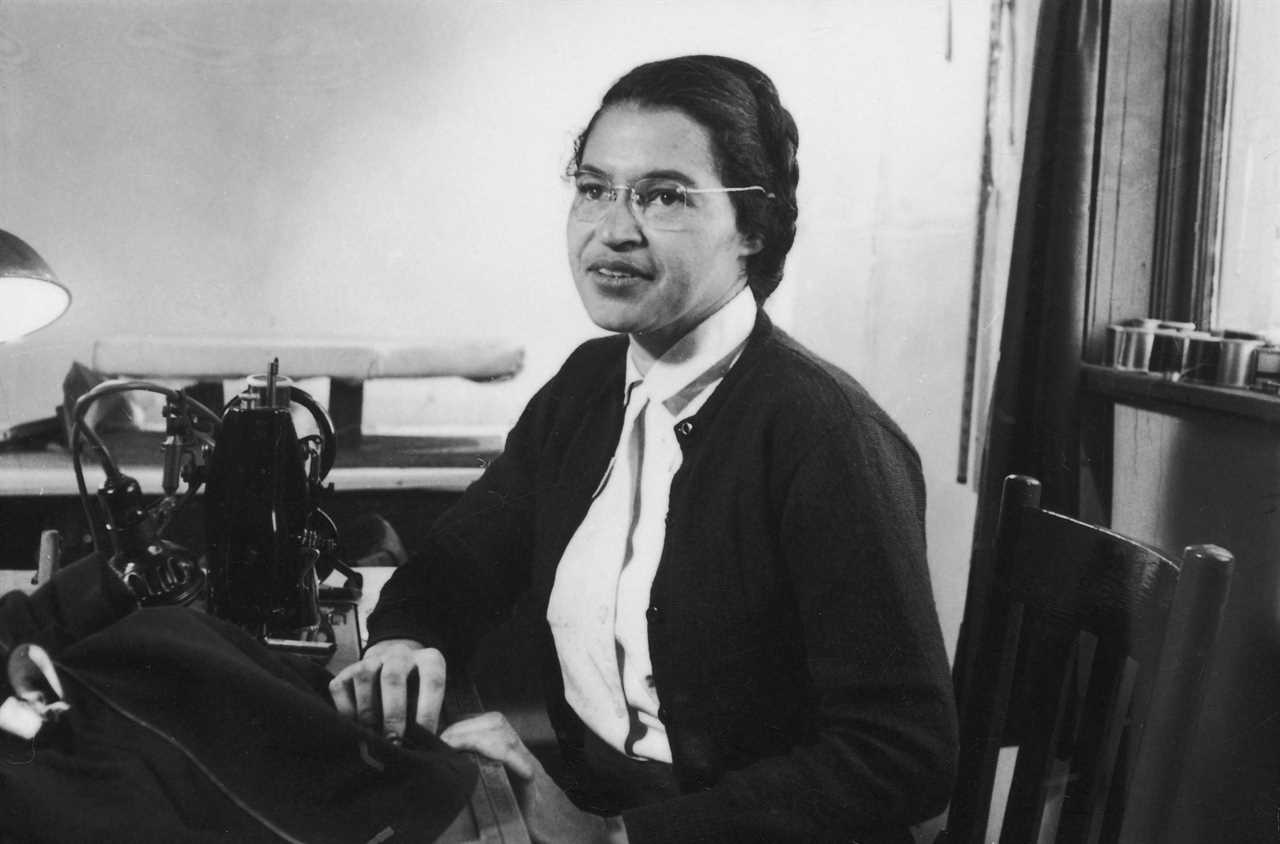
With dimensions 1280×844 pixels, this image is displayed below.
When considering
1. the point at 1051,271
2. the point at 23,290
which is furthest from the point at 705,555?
the point at 1051,271

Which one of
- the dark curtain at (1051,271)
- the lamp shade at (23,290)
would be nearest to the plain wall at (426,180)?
the dark curtain at (1051,271)

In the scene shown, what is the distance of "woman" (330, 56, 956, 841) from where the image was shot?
0.96 m

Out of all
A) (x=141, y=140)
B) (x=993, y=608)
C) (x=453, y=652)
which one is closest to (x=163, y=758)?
(x=453, y=652)

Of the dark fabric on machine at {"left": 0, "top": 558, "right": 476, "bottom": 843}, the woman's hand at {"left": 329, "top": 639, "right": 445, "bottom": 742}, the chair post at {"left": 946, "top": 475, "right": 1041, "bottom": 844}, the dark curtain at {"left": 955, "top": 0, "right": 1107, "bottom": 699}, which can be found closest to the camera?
the dark fabric on machine at {"left": 0, "top": 558, "right": 476, "bottom": 843}

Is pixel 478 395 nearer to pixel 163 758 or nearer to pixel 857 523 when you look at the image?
pixel 857 523

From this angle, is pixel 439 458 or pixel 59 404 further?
pixel 439 458

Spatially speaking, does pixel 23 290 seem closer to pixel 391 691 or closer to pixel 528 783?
pixel 391 691

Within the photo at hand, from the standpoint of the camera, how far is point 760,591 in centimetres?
110

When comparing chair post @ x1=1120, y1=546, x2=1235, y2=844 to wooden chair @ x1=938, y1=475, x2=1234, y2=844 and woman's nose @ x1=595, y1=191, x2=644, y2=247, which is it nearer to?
wooden chair @ x1=938, y1=475, x2=1234, y2=844

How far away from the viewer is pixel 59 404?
1.70 meters

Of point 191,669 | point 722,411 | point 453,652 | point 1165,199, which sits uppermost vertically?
point 1165,199

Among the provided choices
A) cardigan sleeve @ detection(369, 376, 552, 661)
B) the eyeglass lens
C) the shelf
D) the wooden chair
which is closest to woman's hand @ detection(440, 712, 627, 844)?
cardigan sleeve @ detection(369, 376, 552, 661)

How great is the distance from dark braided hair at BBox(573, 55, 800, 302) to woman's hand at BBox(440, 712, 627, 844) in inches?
24.0

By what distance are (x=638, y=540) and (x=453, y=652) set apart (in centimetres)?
23
